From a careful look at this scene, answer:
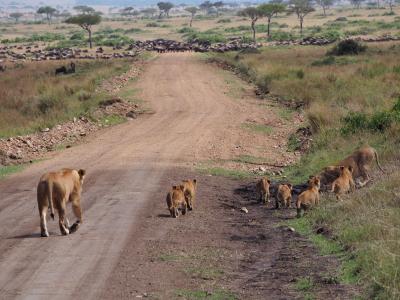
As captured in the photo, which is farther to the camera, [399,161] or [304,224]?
[399,161]

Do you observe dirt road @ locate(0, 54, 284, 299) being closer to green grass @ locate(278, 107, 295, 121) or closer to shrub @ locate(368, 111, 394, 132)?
green grass @ locate(278, 107, 295, 121)

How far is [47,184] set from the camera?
11195mm

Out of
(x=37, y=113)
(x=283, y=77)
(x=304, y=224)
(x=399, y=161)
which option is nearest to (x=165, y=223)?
(x=304, y=224)

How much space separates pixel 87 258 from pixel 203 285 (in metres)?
1.77

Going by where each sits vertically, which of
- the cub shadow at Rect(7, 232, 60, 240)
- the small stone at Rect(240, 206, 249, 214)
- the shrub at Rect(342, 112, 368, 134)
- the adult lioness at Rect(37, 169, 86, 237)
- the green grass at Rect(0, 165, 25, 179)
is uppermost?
the adult lioness at Rect(37, 169, 86, 237)

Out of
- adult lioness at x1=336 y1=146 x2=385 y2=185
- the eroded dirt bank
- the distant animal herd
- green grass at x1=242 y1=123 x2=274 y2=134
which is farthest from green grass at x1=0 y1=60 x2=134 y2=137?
adult lioness at x1=336 y1=146 x2=385 y2=185

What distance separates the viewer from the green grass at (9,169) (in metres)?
18.3

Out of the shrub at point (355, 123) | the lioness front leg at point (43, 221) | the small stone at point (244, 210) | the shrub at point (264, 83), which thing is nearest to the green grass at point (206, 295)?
the lioness front leg at point (43, 221)

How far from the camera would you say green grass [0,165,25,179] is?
60.1 ft

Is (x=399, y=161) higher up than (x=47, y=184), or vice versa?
(x=47, y=184)

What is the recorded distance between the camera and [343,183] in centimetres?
1392

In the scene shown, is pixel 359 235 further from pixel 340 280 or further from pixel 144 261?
pixel 144 261

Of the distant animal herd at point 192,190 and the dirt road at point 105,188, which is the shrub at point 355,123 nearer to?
the dirt road at point 105,188

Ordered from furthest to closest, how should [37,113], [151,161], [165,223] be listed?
[37,113] < [151,161] < [165,223]
